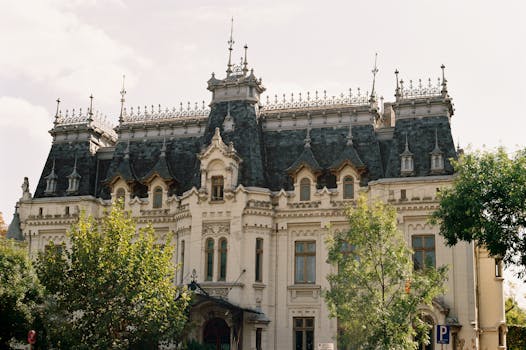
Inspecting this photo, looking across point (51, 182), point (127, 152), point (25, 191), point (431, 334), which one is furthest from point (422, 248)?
point (25, 191)

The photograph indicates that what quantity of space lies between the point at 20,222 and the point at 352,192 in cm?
2183

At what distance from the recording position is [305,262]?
4409 centimetres

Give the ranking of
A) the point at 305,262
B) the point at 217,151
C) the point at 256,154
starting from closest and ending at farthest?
1. the point at 305,262
2. the point at 217,151
3. the point at 256,154

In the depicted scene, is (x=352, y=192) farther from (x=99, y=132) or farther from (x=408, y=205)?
(x=99, y=132)

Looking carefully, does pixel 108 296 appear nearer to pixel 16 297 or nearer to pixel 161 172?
pixel 16 297

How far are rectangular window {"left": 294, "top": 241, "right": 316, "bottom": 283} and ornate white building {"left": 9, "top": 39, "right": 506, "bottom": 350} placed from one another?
6 cm

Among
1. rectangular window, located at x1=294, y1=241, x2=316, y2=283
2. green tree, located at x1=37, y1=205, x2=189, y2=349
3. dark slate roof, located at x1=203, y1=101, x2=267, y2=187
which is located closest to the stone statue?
dark slate roof, located at x1=203, y1=101, x2=267, y2=187

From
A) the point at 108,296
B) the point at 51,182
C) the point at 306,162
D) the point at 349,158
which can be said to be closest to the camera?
the point at 108,296

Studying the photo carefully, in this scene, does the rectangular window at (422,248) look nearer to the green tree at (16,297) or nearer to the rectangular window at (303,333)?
the rectangular window at (303,333)

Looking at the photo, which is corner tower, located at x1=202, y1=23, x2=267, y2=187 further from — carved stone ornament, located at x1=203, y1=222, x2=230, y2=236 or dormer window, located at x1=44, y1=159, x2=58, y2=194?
dormer window, located at x1=44, y1=159, x2=58, y2=194

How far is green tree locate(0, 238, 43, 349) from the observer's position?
37.3m

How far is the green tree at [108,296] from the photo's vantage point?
31953 mm

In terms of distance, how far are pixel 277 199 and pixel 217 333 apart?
840 cm

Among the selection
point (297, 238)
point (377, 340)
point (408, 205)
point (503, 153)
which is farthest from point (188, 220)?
point (503, 153)
